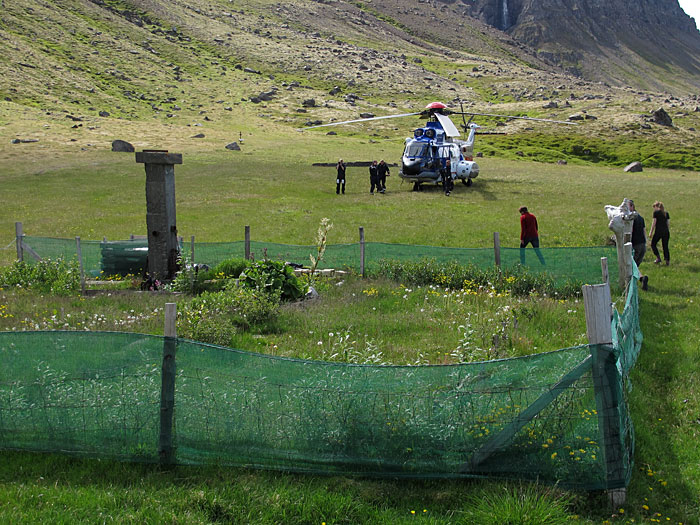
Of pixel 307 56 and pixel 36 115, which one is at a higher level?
pixel 307 56

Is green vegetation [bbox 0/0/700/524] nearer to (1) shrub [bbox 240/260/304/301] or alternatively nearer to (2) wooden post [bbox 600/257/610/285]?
(1) shrub [bbox 240/260/304/301]

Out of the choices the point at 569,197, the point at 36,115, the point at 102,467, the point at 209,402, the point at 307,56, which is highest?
the point at 307,56

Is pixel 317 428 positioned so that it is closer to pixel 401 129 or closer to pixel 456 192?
pixel 456 192

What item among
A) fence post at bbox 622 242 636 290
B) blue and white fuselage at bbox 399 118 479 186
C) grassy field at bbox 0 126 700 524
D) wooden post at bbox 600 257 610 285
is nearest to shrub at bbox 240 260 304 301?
grassy field at bbox 0 126 700 524

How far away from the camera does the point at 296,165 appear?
151 feet

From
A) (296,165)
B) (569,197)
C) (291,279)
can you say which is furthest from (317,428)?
(296,165)

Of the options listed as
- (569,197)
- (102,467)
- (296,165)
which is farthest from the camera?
(296,165)

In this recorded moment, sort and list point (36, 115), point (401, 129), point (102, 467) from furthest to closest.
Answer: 1. point (401, 129)
2. point (36, 115)
3. point (102, 467)

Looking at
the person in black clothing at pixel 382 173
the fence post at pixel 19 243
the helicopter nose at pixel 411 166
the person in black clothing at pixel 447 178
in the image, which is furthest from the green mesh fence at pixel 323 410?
the helicopter nose at pixel 411 166

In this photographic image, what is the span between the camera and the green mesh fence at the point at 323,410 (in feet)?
18.3

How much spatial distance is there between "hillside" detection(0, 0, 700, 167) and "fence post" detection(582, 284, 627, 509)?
55785mm

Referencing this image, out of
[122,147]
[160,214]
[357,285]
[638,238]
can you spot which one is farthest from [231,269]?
[122,147]

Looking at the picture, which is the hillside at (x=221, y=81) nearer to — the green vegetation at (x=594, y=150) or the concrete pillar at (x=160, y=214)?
the green vegetation at (x=594, y=150)

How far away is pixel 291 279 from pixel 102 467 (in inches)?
293
